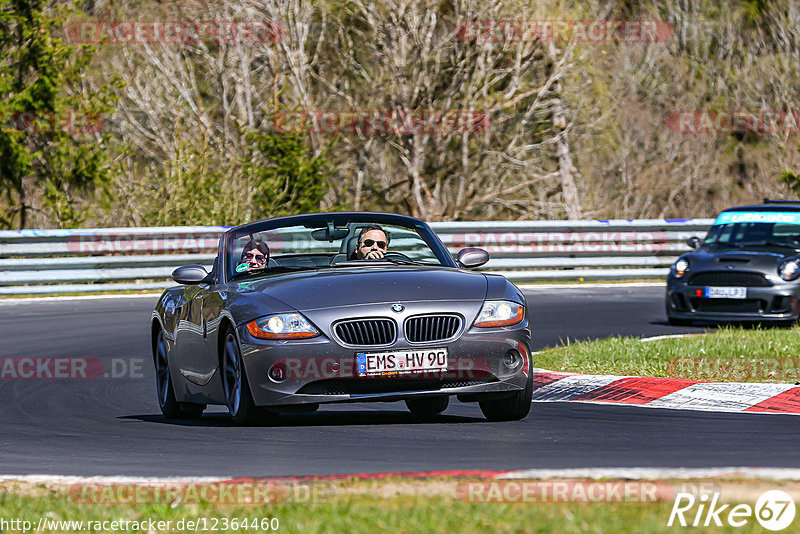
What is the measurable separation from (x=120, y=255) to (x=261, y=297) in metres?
14.6

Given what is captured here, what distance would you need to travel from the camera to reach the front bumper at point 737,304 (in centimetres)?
1653

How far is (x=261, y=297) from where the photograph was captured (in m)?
8.70

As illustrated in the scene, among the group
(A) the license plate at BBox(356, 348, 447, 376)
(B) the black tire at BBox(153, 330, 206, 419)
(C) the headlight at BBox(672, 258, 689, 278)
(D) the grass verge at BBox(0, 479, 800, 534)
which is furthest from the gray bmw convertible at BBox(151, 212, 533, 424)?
(C) the headlight at BBox(672, 258, 689, 278)

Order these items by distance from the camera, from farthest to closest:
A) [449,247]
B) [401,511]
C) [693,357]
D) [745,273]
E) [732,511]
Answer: [449,247], [745,273], [693,357], [401,511], [732,511]

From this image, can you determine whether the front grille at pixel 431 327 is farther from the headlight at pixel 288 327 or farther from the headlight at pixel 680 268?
the headlight at pixel 680 268

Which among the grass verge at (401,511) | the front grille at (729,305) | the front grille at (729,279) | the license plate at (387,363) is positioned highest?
the grass verge at (401,511)

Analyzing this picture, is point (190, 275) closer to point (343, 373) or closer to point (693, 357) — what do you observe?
point (343, 373)

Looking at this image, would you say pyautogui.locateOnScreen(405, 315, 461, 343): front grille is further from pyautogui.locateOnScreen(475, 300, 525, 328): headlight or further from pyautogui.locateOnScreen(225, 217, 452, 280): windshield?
pyautogui.locateOnScreen(225, 217, 452, 280): windshield

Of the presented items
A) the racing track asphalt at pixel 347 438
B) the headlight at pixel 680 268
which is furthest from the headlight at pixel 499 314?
the headlight at pixel 680 268

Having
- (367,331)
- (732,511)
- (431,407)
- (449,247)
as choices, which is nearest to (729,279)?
(449,247)

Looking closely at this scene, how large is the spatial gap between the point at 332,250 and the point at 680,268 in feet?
27.8

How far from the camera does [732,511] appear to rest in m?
5.21

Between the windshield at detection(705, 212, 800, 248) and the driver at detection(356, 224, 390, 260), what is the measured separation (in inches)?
346

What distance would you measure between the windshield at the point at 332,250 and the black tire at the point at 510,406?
1.14 m
